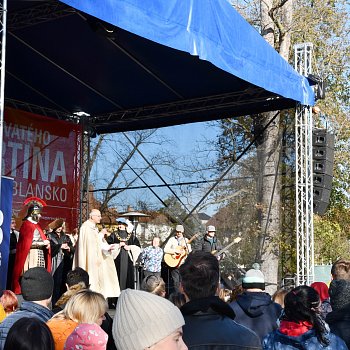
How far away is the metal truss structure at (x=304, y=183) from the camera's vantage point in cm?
1123

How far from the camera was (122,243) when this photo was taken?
37.8 feet

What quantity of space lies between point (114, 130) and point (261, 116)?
319 centimetres

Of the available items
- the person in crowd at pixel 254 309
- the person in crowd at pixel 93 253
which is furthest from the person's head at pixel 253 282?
the person in crowd at pixel 93 253

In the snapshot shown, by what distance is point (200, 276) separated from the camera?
292 centimetres

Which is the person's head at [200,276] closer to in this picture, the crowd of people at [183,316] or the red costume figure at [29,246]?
the crowd of people at [183,316]

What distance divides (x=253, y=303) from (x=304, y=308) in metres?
1.20

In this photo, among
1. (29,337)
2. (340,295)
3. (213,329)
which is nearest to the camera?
(29,337)

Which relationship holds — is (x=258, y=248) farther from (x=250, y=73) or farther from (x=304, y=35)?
(x=304, y=35)

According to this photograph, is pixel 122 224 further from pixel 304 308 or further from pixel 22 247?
pixel 304 308

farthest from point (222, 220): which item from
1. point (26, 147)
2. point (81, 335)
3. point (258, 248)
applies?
point (81, 335)

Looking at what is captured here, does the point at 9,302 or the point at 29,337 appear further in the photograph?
the point at 9,302

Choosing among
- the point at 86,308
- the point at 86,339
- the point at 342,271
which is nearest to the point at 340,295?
the point at 342,271

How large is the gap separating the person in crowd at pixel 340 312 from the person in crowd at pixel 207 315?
96cm

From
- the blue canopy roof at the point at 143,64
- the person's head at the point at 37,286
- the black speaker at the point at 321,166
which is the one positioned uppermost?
the blue canopy roof at the point at 143,64
